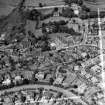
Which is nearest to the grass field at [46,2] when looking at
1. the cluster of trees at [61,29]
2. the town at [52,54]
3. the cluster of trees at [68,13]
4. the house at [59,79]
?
the town at [52,54]

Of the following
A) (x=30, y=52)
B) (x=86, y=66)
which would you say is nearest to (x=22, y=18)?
(x=30, y=52)

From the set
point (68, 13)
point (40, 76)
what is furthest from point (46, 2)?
point (40, 76)

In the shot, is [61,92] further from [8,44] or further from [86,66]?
[8,44]

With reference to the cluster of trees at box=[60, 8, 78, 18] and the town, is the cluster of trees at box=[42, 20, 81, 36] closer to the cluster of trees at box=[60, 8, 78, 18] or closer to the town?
the town

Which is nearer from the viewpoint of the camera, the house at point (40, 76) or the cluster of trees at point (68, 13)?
the house at point (40, 76)

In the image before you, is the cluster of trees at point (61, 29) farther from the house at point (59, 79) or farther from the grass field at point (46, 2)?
the house at point (59, 79)

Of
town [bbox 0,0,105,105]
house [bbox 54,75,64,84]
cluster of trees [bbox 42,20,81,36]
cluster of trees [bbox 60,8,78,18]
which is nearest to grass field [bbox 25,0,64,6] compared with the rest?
town [bbox 0,0,105,105]

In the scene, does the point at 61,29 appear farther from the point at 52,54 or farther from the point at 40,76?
the point at 40,76

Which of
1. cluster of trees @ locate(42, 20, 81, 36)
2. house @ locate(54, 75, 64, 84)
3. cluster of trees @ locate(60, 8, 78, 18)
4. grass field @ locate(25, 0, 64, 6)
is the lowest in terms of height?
house @ locate(54, 75, 64, 84)

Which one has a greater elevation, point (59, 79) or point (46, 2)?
point (46, 2)

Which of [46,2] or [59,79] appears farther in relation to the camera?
[46,2]

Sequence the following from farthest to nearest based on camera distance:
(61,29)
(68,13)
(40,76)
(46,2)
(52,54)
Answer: (46,2) < (68,13) < (61,29) < (52,54) < (40,76)

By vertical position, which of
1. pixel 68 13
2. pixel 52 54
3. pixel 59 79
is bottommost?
pixel 59 79
